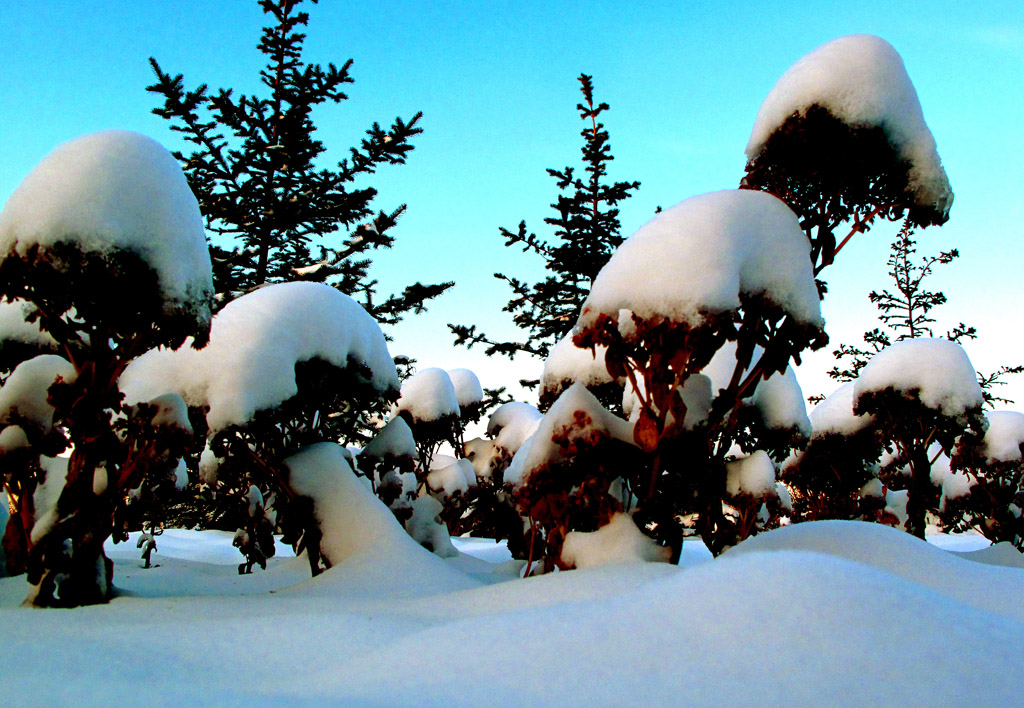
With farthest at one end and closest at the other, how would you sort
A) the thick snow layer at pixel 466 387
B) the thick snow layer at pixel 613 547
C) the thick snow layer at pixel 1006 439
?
the thick snow layer at pixel 466 387
the thick snow layer at pixel 1006 439
the thick snow layer at pixel 613 547

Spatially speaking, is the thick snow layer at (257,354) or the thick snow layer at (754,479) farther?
the thick snow layer at (754,479)

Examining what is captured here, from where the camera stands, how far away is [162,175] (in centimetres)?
398

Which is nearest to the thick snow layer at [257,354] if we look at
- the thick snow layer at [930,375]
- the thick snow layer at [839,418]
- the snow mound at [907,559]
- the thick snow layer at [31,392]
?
the thick snow layer at [31,392]

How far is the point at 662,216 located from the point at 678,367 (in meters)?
1.06

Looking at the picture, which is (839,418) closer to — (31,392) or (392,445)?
(392,445)

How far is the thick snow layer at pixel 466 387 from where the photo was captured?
12938mm

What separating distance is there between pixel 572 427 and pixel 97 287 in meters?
3.13

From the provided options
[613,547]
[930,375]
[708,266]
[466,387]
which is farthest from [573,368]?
[466,387]

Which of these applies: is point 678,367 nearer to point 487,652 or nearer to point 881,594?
point 881,594

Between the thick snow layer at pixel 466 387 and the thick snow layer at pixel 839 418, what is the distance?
6441 mm

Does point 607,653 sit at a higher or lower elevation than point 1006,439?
lower

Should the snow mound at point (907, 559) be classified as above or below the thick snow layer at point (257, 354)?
below

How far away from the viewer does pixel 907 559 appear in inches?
149

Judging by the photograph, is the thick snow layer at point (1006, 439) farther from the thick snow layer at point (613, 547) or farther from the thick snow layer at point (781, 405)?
the thick snow layer at point (613, 547)
